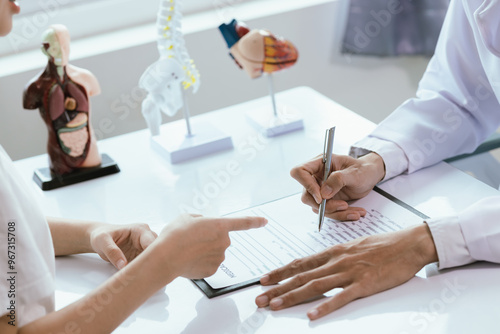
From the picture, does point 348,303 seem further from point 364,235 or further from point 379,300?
point 364,235

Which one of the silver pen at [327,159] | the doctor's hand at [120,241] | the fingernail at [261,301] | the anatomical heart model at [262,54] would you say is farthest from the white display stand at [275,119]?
the fingernail at [261,301]

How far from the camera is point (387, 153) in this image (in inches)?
53.3

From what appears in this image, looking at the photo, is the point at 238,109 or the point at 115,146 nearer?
the point at 115,146

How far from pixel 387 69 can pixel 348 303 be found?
1684 millimetres

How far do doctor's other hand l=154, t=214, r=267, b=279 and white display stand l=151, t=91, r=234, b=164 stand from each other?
1.72ft

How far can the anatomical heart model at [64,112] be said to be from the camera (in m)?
1.43

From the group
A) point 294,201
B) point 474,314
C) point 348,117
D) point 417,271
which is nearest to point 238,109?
point 348,117

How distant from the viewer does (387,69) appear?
101 inches

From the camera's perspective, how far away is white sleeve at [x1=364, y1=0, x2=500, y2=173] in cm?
141

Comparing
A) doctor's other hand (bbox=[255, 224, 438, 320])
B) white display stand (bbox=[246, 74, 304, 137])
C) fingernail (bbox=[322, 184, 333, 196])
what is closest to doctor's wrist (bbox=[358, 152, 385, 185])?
fingernail (bbox=[322, 184, 333, 196])

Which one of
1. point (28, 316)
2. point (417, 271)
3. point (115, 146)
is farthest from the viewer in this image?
point (115, 146)

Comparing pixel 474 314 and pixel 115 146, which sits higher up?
pixel 115 146

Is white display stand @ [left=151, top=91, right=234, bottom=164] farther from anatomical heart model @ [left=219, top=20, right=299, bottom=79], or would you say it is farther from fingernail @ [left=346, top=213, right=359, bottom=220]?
fingernail @ [left=346, top=213, right=359, bottom=220]

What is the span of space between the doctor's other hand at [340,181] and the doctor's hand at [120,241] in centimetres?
28
